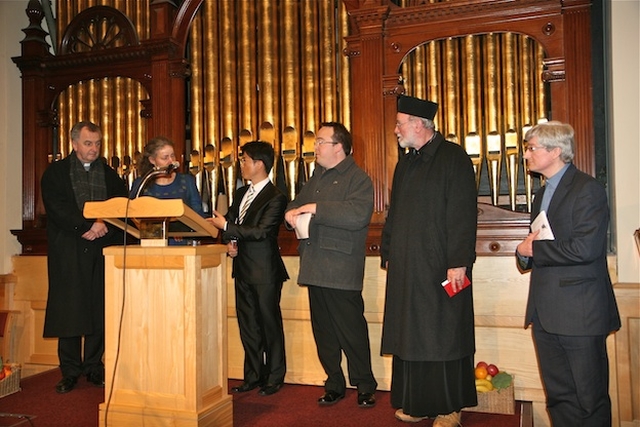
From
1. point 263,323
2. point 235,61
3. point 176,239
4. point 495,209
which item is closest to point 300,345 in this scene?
point 263,323

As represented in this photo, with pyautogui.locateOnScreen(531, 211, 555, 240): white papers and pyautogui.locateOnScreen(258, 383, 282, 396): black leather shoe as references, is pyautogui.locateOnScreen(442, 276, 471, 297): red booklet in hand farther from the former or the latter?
pyautogui.locateOnScreen(258, 383, 282, 396): black leather shoe

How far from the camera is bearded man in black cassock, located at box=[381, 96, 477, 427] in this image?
2771 mm

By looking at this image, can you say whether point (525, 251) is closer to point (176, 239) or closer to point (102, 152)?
point (176, 239)

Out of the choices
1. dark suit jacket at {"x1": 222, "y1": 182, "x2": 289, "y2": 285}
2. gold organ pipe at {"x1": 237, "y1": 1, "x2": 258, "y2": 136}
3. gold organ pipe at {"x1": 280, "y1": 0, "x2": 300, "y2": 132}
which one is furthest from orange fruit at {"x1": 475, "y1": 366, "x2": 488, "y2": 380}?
gold organ pipe at {"x1": 237, "y1": 1, "x2": 258, "y2": 136}

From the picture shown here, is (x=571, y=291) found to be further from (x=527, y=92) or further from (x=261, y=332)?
(x=261, y=332)

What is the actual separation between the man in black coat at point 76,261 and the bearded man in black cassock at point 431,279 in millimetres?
1973

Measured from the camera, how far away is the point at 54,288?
3855 mm

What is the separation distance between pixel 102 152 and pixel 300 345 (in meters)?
2.21

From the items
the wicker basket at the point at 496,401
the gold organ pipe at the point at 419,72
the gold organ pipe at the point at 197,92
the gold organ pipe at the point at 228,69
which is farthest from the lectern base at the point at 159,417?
the gold organ pipe at the point at 419,72

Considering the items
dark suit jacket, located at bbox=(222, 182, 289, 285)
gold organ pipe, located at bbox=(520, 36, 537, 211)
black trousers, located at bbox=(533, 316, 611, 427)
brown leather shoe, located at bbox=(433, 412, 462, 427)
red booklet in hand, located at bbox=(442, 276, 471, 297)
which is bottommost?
brown leather shoe, located at bbox=(433, 412, 462, 427)

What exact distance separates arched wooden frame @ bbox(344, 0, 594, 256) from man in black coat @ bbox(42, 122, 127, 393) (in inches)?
68.8

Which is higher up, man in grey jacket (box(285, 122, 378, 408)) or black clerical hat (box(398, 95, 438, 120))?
black clerical hat (box(398, 95, 438, 120))

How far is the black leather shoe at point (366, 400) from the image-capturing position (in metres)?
3.32

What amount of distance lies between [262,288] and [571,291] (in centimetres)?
176
